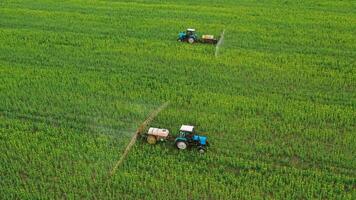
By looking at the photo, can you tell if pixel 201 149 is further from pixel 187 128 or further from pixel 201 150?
pixel 187 128

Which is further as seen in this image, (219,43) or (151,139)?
(219,43)

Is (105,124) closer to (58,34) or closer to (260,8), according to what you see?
(58,34)

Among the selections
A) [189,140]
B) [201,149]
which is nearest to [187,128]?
[189,140]

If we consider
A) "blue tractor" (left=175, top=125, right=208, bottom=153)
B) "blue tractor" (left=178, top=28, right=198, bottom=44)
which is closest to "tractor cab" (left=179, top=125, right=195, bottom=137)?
"blue tractor" (left=175, top=125, right=208, bottom=153)

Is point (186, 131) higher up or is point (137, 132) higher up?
point (186, 131)

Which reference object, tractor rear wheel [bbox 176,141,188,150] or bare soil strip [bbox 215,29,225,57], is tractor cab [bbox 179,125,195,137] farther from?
bare soil strip [bbox 215,29,225,57]

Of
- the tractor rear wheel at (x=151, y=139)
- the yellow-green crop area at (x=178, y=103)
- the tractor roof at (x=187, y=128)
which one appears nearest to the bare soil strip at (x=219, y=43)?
the yellow-green crop area at (x=178, y=103)
